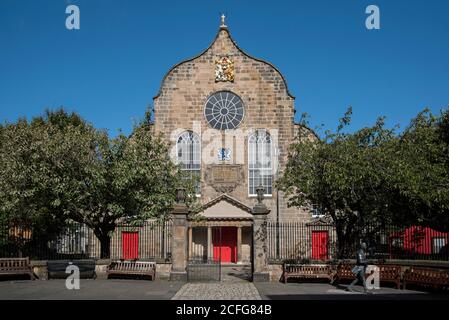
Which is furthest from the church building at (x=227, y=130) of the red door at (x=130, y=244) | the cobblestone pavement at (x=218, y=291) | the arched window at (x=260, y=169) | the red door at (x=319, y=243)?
the cobblestone pavement at (x=218, y=291)

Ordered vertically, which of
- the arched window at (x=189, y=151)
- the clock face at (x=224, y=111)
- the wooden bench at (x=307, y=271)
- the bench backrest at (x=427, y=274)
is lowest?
the wooden bench at (x=307, y=271)

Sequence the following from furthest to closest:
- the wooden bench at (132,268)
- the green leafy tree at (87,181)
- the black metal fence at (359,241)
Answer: the black metal fence at (359,241) → the green leafy tree at (87,181) → the wooden bench at (132,268)

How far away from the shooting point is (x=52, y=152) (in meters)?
21.7

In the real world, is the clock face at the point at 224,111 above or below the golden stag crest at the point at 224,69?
below

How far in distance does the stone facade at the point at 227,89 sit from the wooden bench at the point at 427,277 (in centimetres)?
1614

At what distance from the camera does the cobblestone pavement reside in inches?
589

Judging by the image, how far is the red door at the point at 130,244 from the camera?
31.8 m

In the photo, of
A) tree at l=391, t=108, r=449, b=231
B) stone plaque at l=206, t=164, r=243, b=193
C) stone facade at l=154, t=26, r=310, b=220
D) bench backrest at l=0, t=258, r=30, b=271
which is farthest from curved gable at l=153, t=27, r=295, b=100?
bench backrest at l=0, t=258, r=30, b=271

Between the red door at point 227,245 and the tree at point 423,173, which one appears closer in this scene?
the tree at point 423,173

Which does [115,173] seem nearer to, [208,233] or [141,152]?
[141,152]

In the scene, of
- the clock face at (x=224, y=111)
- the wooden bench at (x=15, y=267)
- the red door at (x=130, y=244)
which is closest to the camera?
the wooden bench at (x=15, y=267)

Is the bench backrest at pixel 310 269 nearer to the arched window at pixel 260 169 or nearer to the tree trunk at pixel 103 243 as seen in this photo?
the tree trunk at pixel 103 243
